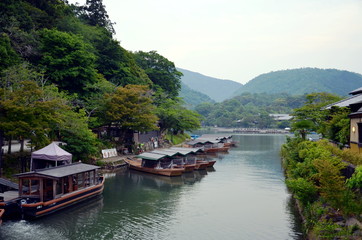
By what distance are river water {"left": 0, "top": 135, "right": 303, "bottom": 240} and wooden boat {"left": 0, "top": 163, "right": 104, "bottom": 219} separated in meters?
0.77

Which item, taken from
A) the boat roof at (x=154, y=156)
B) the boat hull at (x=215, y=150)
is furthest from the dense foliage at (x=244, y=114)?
the boat roof at (x=154, y=156)

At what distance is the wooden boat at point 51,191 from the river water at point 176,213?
0.77 meters

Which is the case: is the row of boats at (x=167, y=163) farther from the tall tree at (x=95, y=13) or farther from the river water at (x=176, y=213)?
the tall tree at (x=95, y=13)

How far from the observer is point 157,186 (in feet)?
115

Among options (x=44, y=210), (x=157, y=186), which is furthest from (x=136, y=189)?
(x=44, y=210)

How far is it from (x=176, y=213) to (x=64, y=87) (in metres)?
29.8

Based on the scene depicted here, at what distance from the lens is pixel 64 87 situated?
150 ft

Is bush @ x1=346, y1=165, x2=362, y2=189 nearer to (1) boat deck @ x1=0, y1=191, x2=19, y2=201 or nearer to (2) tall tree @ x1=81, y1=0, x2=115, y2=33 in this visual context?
(1) boat deck @ x1=0, y1=191, x2=19, y2=201

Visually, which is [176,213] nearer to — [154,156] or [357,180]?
[357,180]

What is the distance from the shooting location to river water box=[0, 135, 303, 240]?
67.1 feet

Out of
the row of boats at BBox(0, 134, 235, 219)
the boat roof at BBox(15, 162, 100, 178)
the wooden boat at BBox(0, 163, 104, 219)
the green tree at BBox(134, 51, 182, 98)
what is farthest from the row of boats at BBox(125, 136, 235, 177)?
the green tree at BBox(134, 51, 182, 98)

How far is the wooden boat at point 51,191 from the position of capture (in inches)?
859

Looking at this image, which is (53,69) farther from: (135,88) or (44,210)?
(44,210)

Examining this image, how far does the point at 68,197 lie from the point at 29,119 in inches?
313
